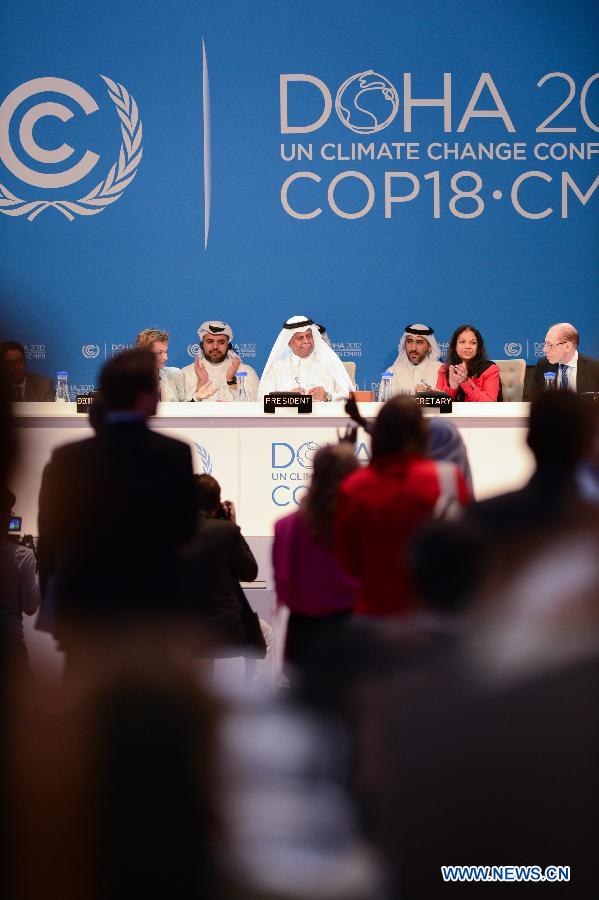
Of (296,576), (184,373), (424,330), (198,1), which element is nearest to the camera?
(296,576)

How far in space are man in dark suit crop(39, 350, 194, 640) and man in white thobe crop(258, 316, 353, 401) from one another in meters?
3.32

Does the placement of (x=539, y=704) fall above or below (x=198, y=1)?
below

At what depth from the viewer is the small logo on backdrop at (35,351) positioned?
0.61m

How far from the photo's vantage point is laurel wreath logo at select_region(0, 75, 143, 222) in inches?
219

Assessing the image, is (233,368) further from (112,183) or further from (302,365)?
(112,183)

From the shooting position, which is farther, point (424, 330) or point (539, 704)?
point (424, 330)

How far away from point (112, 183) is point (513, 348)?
7.37 ft

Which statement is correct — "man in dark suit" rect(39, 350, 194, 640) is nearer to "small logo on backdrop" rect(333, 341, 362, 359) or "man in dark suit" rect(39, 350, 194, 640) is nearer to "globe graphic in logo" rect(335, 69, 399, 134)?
"small logo on backdrop" rect(333, 341, 362, 359)

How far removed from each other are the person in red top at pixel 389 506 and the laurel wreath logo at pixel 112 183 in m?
5.21

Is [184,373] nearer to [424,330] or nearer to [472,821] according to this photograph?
[424,330]

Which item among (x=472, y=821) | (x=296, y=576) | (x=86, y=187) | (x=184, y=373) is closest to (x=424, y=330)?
(x=184, y=373)

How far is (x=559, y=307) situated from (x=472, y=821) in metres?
5.20

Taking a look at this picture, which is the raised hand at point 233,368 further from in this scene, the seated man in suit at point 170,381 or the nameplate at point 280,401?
the nameplate at point 280,401

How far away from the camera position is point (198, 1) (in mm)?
5457
